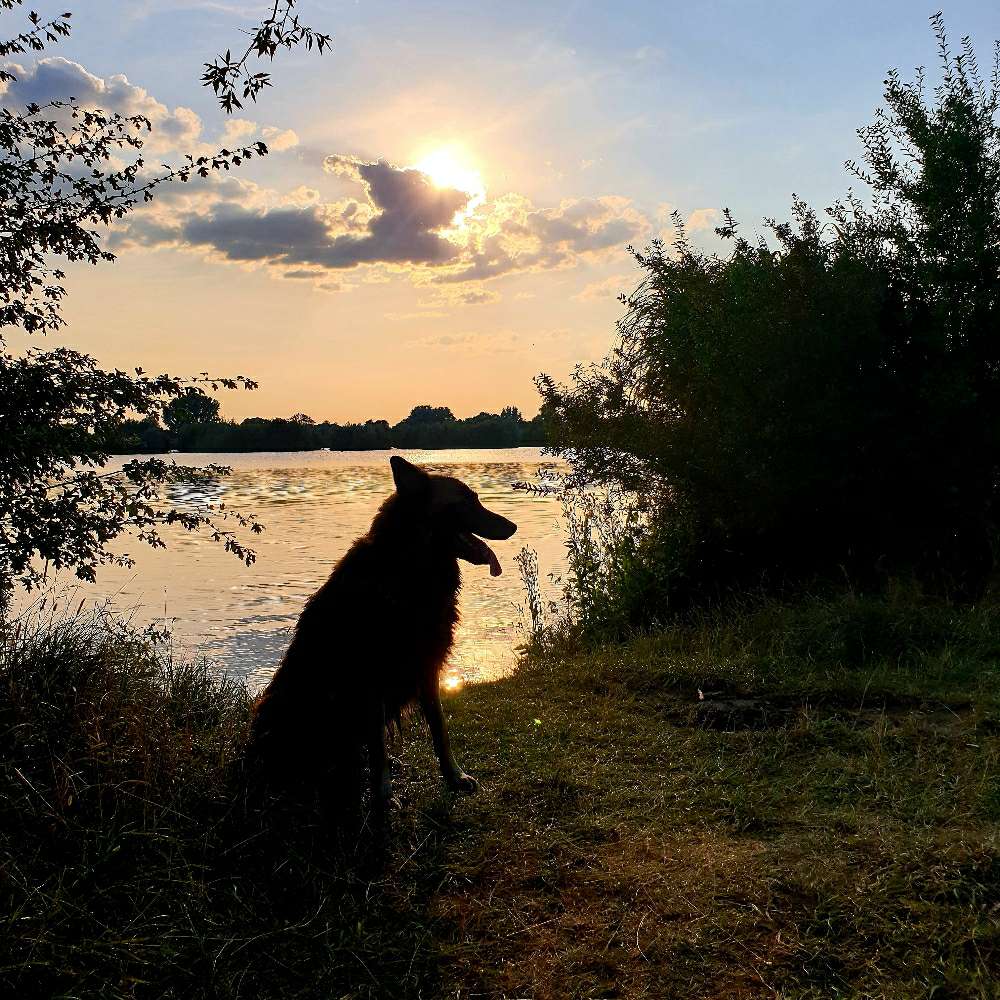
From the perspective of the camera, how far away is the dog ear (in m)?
4.22

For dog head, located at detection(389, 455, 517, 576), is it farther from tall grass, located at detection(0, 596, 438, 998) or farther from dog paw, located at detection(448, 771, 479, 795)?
tall grass, located at detection(0, 596, 438, 998)

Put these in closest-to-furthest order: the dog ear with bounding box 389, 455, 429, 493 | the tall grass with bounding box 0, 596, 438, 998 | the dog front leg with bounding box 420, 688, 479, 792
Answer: the tall grass with bounding box 0, 596, 438, 998 < the dog ear with bounding box 389, 455, 429, 493 < the dog front leg with bounding box 420, 688, 479, 792

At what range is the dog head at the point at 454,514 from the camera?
4.35 metres

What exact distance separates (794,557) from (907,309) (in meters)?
3.44

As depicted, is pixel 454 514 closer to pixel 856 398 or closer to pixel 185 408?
pixel 185 408

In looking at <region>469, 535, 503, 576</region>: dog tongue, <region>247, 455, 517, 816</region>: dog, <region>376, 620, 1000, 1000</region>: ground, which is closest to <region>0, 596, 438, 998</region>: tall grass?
<region>247, 455, 517, 816</region>: dog

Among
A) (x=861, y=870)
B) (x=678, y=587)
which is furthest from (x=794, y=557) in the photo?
(x=861, y=870)

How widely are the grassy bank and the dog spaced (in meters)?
0.32

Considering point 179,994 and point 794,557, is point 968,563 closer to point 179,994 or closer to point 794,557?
point 794,557

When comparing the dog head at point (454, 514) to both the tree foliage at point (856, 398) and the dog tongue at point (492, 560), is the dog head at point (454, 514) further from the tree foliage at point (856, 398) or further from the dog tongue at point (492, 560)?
the tree foliage at point (856, 398)

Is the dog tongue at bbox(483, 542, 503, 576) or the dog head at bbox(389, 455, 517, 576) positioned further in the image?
the dog tongue at bbox(483, 542, 503, 576)

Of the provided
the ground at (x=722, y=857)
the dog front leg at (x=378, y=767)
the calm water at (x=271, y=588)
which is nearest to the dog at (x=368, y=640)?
the dog front leg at (x=378, y=767)

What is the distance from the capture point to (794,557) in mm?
10625

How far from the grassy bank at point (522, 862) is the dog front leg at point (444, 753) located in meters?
0.16
